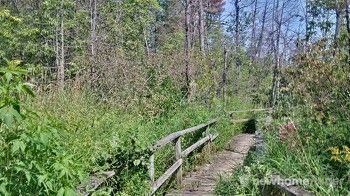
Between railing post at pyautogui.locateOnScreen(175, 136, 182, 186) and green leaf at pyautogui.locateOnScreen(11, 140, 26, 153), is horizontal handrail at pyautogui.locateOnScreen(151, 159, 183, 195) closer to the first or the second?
railing post at pyautogui.locateOnScreen(175, 136, 182, 186)

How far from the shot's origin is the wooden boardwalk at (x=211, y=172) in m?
7.74

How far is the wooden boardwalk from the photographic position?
25.4ft

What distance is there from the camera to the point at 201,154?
424 inches

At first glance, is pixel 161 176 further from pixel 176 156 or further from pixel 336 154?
pixel 336 154

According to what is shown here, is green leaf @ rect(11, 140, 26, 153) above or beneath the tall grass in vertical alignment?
above

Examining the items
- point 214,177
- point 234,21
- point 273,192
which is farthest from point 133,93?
point 234,21

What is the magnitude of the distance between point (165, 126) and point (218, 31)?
37.2 m

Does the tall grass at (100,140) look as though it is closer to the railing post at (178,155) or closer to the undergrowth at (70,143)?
the undergrowth at (70,143)

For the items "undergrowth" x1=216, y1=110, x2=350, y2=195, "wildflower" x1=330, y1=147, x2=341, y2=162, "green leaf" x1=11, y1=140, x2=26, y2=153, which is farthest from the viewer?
"wildflower" x1=330, y1=147, x2=341, y2=162

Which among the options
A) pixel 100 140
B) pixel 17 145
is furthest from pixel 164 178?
pixel 17 145

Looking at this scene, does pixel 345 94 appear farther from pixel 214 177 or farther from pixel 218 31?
pixel 218 31

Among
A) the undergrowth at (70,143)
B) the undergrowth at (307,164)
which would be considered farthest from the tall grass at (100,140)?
Answer: the undergrowth at (307,164)

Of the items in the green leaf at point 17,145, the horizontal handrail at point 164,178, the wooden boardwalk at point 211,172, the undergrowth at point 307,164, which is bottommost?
the wooden boardwalk at point 211,172

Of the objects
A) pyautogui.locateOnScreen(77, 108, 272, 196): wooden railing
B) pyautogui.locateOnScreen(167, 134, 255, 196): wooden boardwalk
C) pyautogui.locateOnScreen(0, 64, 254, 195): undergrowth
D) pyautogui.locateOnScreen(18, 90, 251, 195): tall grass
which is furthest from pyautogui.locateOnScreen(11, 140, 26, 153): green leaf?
pyautogui.locateOnScreen(167, 134, 255, 196): wooden boardwalk
